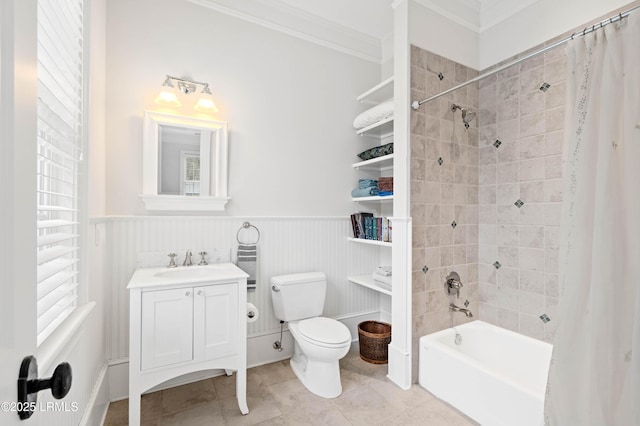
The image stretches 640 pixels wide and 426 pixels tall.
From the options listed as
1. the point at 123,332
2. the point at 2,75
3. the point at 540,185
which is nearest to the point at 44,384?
the point at 2,75

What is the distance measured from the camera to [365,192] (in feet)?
8.96

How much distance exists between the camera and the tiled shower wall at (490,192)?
215cm

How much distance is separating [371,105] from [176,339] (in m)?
2.56

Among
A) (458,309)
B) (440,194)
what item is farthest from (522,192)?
(458,309)

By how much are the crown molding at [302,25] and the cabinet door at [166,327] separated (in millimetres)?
2123

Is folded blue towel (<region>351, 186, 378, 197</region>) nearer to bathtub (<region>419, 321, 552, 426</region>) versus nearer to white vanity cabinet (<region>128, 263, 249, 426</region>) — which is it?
bathtub (<region>419, 321, 552, 426</region>)

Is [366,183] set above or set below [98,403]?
above

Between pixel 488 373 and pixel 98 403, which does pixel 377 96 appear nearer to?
pixel 488 373

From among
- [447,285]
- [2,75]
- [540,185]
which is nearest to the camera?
[2,75]

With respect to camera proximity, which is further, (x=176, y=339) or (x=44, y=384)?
(x=176, y=339)

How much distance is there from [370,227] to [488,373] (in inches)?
53.2

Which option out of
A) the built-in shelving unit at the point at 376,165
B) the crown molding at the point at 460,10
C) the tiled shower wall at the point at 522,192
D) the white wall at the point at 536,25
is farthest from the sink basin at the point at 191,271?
the white wall at the point at 536,25

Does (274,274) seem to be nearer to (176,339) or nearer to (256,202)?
(256,202)

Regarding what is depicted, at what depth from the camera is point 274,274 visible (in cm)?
251
